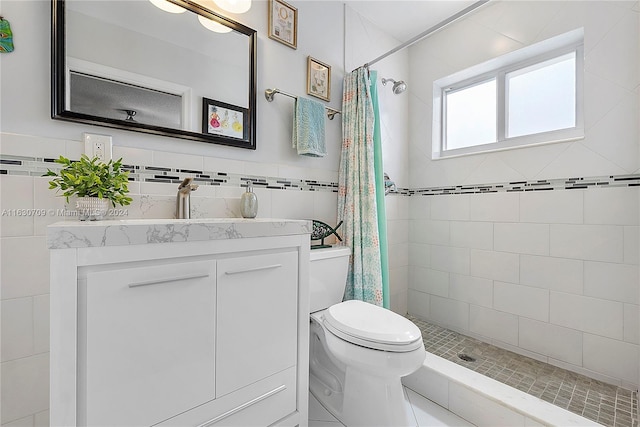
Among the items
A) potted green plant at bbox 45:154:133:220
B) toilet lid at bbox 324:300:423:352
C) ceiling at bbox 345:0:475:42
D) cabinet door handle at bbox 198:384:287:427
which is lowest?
cabinet door handle at bbox 198:384:287:427

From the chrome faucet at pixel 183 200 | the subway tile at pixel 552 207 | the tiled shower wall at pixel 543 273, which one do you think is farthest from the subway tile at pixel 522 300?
the chrome faucet at pixel 183 200

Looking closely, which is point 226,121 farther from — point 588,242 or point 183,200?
point 588,242

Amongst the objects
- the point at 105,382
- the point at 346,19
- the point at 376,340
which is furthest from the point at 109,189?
the point at 346,19

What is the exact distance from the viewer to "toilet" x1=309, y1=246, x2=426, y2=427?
44.2 inches

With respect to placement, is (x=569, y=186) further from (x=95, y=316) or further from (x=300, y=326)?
(x=95, y=316)

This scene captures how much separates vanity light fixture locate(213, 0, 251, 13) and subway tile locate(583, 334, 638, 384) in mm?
2659

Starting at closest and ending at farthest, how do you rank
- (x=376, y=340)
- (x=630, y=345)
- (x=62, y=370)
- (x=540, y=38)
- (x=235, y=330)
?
(x=62, y=370) → (x=235, y=330) → (x=376, y=340) → (x=630, y=345) → (x=540, y=38)

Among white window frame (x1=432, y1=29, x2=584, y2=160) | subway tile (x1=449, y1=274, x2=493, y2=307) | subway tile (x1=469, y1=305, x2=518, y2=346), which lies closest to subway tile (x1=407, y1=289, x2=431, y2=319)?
subway tile (x1=449, y1=274, x2=493, y2=307)

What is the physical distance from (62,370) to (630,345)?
2.42 m

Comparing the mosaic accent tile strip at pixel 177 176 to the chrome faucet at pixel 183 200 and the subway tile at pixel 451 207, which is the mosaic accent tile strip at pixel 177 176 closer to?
the chrome faucet at pixel 183 200

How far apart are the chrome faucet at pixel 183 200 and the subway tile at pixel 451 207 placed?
1844mm

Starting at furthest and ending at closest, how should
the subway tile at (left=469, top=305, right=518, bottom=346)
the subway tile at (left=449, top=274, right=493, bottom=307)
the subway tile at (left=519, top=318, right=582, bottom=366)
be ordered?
the subway tile at (left=449, top=274, right=493, bottom=307) → the subway tile at (left=469, top=305, right=518, bottom=346) → the subway tile at (left=519, top=318, right=582, bottom=366)

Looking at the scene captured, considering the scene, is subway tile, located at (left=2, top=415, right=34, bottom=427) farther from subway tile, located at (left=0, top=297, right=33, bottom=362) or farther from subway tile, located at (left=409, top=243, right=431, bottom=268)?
subway tile, located at (left=409, top=243, right=431, bottom=268)

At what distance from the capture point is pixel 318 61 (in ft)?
6.24
